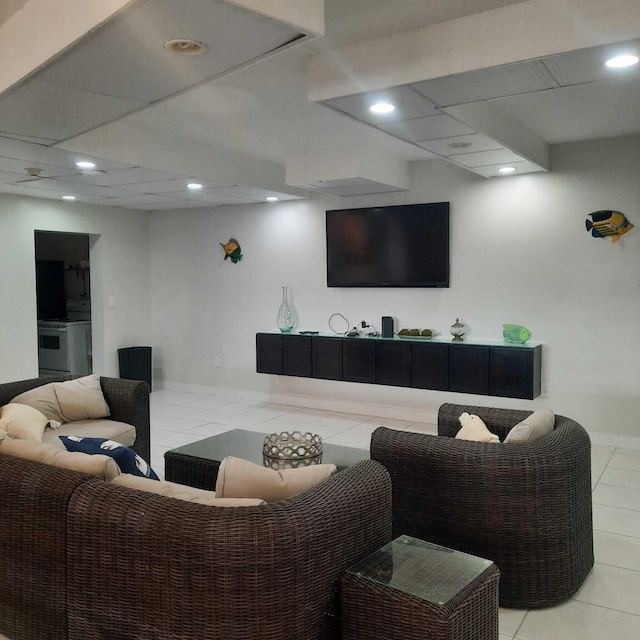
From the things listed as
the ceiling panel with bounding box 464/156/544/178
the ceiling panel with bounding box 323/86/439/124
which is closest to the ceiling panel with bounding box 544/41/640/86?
the ceiling panel with bounding box 323/86/439/124

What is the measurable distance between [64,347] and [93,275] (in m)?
1.11

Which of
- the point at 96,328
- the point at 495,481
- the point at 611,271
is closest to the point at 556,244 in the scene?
the point at 611,271

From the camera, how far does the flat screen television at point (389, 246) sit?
5988 millimetres

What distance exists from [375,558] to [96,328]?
6.43m

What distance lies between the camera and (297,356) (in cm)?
661

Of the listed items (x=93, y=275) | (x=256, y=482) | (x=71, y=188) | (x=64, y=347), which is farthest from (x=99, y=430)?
(x=64, y=347)

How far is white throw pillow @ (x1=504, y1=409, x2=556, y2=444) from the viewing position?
9.09 feet

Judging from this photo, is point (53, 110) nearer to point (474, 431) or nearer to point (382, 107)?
point (382, 107)

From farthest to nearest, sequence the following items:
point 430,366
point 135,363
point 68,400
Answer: point 135,363
point 430,366
point 68,400

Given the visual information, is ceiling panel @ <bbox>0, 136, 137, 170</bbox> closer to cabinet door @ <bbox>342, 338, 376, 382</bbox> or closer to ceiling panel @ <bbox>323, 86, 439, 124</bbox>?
ceiling panel @ <bbox>323, 86, 439, 124</bbox>

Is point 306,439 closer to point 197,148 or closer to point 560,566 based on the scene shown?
point 560,566

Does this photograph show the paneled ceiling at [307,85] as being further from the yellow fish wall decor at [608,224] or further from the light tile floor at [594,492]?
the light tile floor at [594,492]

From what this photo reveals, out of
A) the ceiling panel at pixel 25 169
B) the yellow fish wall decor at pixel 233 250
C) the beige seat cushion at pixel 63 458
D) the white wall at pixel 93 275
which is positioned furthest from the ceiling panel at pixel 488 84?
the white wall at pixel 93 275

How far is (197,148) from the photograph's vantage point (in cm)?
526
